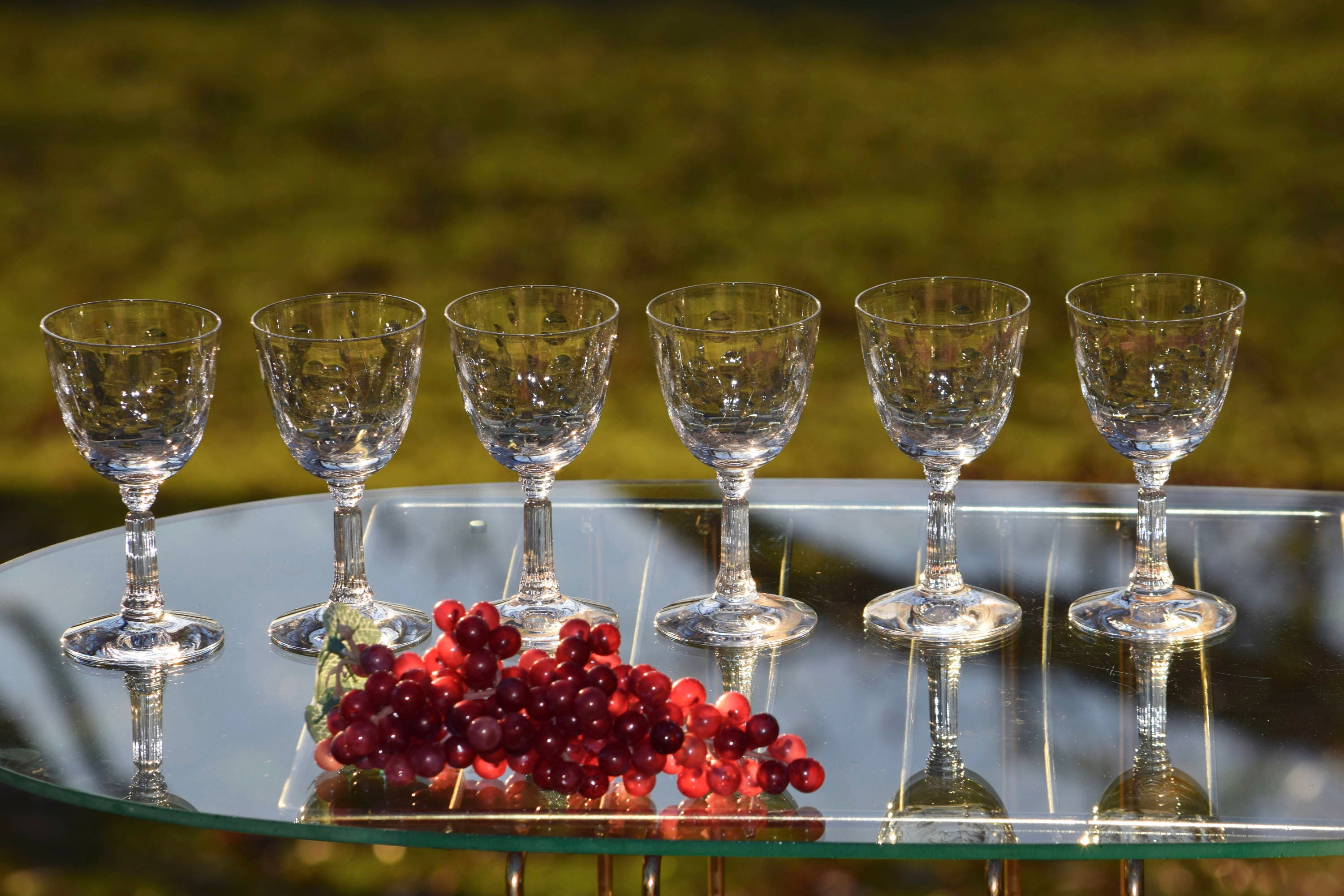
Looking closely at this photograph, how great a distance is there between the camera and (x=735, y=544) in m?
1.14

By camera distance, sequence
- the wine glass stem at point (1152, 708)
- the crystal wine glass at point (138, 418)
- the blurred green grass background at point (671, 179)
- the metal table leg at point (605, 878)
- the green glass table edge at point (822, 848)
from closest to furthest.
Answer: the green glass table edge at point (822, 848)
the wine glass stem at point (1152, 708)
the crystal wine glass at point (138, 418)
the metal table leg at point (605, 878)
the blurred green grass background at point (671, 179)

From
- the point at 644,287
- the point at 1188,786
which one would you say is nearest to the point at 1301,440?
the point at 644,287

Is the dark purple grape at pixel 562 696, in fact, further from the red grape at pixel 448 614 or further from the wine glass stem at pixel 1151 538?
the wine glass stem at pixel 1151 538

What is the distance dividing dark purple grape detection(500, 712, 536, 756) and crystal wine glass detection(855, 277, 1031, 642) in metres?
0.32

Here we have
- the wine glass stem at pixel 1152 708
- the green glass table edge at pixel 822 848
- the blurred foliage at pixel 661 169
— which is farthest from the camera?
the blurred foliage at pixel 661 169

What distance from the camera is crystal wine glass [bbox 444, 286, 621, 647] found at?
106 cm

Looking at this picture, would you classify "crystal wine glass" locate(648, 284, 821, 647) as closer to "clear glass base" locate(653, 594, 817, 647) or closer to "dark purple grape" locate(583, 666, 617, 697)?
"clear glass base" locate(653, 594, 817, 647)

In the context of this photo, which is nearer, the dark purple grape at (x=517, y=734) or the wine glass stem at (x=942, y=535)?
the dark purple grape at (x=517, y=734)

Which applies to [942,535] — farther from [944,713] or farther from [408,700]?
[408,700]

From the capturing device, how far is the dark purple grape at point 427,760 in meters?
0.92

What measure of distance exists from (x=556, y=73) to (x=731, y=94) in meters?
0.36

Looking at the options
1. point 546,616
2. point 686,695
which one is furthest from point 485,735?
point 546,616

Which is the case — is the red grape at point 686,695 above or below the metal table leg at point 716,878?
above

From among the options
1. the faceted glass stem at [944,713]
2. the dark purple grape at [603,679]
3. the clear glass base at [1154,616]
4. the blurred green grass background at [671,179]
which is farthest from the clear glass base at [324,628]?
the blurred green grass background at [671,179]
